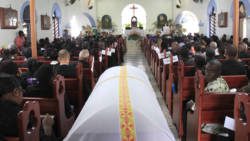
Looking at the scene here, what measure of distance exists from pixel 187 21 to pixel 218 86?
78.2 ft

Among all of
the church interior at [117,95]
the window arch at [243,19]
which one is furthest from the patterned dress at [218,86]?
the window arch at [243,19]

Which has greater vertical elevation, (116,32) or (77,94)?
(116,32)

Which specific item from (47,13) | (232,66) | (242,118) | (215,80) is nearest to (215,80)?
(215,80)

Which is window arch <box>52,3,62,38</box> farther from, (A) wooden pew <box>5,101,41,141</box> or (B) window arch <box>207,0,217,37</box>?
(A) wooden pew <box>5,101,41,141</box>

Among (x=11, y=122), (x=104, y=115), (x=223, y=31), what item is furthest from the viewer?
(x=223, y=31)

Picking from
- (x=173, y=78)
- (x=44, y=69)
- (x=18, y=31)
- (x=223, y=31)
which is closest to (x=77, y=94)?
(x=44, y=69)

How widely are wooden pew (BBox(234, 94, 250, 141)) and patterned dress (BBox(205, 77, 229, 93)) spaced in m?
0.99

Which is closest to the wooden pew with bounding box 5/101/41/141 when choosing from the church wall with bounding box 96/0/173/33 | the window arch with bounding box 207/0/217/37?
the window arch with bounding box 207/0/217/37

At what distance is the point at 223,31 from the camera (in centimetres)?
1736

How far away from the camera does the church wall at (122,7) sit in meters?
28.8

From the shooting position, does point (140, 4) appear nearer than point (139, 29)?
No

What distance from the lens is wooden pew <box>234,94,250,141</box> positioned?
2.87m

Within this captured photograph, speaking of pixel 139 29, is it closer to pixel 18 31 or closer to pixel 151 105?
pixel 18 31

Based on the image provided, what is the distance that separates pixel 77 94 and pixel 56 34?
1518 centimetres
